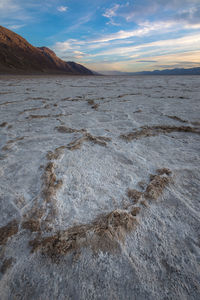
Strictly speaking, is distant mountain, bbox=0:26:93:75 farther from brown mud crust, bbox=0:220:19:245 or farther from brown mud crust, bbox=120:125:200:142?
brown mud crust, bbox=0:220:19:245

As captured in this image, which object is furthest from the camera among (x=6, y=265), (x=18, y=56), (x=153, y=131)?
(x=18, y=56)

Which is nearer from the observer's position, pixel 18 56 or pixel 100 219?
pixel 100 219

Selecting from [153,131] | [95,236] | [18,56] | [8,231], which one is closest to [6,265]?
[8,231]

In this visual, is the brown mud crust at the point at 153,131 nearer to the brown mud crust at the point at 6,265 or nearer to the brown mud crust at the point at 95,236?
the brown mud crust at the point at 95,236

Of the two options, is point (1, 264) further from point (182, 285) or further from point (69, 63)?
point (69, 63)

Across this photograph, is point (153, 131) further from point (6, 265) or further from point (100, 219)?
point (6, 265)

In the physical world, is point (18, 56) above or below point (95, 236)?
above

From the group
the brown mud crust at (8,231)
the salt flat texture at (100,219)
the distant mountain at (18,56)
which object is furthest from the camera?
the distant mountain at (18,56)

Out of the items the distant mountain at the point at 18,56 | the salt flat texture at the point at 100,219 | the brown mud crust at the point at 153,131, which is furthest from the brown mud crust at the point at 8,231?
the distant mountain at the point at 18,56

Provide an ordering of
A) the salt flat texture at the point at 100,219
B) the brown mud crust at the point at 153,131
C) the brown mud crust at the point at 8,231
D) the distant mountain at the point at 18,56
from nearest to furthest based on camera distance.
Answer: the salt flat texture at the point at 100,219, the brown mud crust at the point at 8,231, the brown mud crust at the point at 153,131, the distant mountain at the point at 18,56
